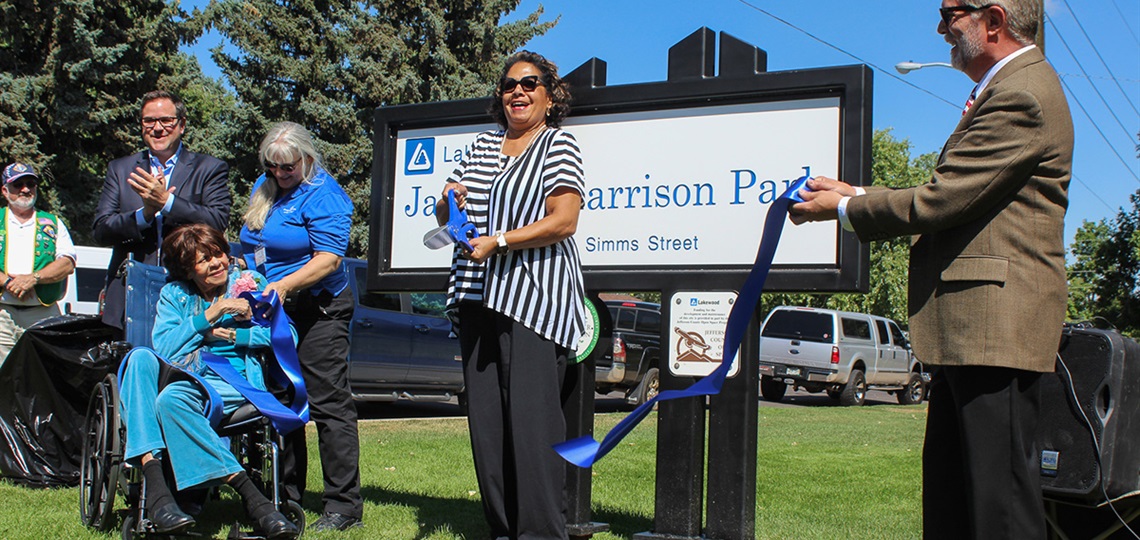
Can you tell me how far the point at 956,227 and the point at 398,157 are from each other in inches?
136

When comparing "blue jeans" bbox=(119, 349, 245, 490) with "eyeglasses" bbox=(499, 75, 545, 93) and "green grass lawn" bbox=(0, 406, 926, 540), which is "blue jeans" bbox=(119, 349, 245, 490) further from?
"eyeglasses" bbox=(499, 75, 545, 93)

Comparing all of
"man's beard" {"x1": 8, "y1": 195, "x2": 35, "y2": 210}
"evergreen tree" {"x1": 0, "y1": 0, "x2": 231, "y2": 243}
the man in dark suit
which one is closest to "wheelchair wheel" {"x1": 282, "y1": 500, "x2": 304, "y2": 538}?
the man in dark suit

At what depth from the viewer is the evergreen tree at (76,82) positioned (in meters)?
20.0

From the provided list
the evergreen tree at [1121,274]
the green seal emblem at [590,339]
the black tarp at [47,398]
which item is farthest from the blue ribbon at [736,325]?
the evergreen tree at [1121,274]

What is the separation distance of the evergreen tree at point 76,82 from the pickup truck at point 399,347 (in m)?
10.9

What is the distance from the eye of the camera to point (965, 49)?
300cm

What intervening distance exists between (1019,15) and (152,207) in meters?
3.98

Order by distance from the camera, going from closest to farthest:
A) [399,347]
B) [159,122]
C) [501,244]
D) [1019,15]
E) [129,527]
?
1. [1019,15]
2. [501,244]
3. [129,527]
4. [159,122]
5. [399,347]

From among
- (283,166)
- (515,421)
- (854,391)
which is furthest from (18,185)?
(854,391)

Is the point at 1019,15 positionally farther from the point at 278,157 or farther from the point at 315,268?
the point at 278,157

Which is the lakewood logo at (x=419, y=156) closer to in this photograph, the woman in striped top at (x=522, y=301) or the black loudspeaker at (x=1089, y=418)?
the woman in striped top at (x=522, y=301)

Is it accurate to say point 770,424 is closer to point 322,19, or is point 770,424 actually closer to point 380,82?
point 380,82

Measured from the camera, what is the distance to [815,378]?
72.9 feet

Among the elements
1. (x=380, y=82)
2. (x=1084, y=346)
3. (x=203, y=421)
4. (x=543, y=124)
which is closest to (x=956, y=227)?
(x=1084, y=346)
